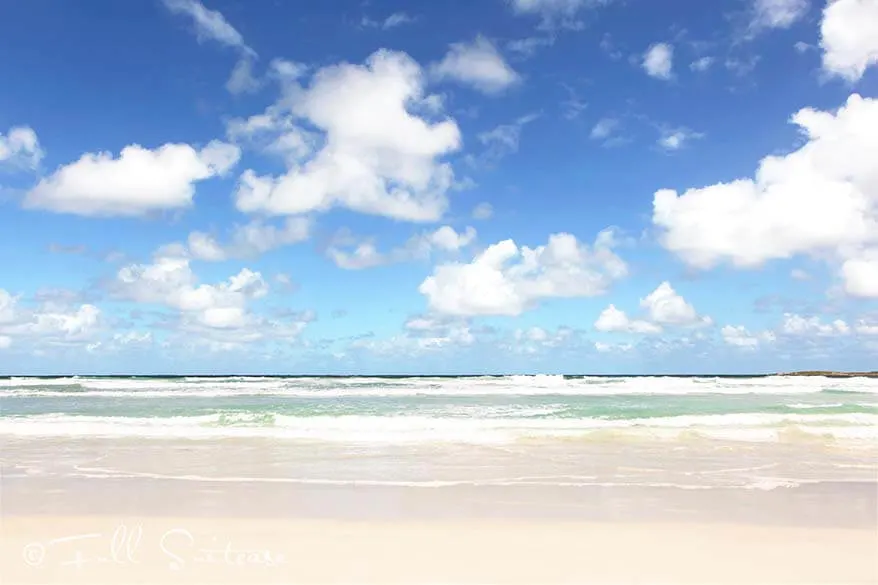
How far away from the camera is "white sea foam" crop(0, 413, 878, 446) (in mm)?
15438

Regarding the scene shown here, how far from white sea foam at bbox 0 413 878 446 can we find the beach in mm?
206

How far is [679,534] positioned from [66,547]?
19.1 feet

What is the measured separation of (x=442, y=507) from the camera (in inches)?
303

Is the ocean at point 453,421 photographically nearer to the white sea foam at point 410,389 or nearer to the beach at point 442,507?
the beach at point 442,507

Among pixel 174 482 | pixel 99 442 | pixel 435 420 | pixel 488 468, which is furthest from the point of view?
pixel 435 420

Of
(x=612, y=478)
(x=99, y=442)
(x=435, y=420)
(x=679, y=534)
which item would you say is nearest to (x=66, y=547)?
(x=679, y=534)

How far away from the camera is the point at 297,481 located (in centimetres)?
941

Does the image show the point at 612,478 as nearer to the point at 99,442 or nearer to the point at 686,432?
the point at 686,432

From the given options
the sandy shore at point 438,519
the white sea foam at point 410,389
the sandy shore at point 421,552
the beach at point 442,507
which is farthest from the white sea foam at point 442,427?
the white sea foam at point 410,389

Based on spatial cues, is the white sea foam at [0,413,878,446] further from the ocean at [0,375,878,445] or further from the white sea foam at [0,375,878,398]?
the white sea foam at [0,375,878,398]

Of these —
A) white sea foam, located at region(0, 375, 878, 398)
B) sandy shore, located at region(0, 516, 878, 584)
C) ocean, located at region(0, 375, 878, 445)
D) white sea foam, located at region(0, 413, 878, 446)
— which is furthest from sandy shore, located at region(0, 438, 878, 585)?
white sea foam, located at region(0, 375, 878, 398)

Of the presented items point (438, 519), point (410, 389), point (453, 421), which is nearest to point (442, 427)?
point (453, 421)

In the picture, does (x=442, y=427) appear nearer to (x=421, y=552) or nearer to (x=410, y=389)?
(x=421, y=552)

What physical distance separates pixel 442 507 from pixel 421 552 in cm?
182
